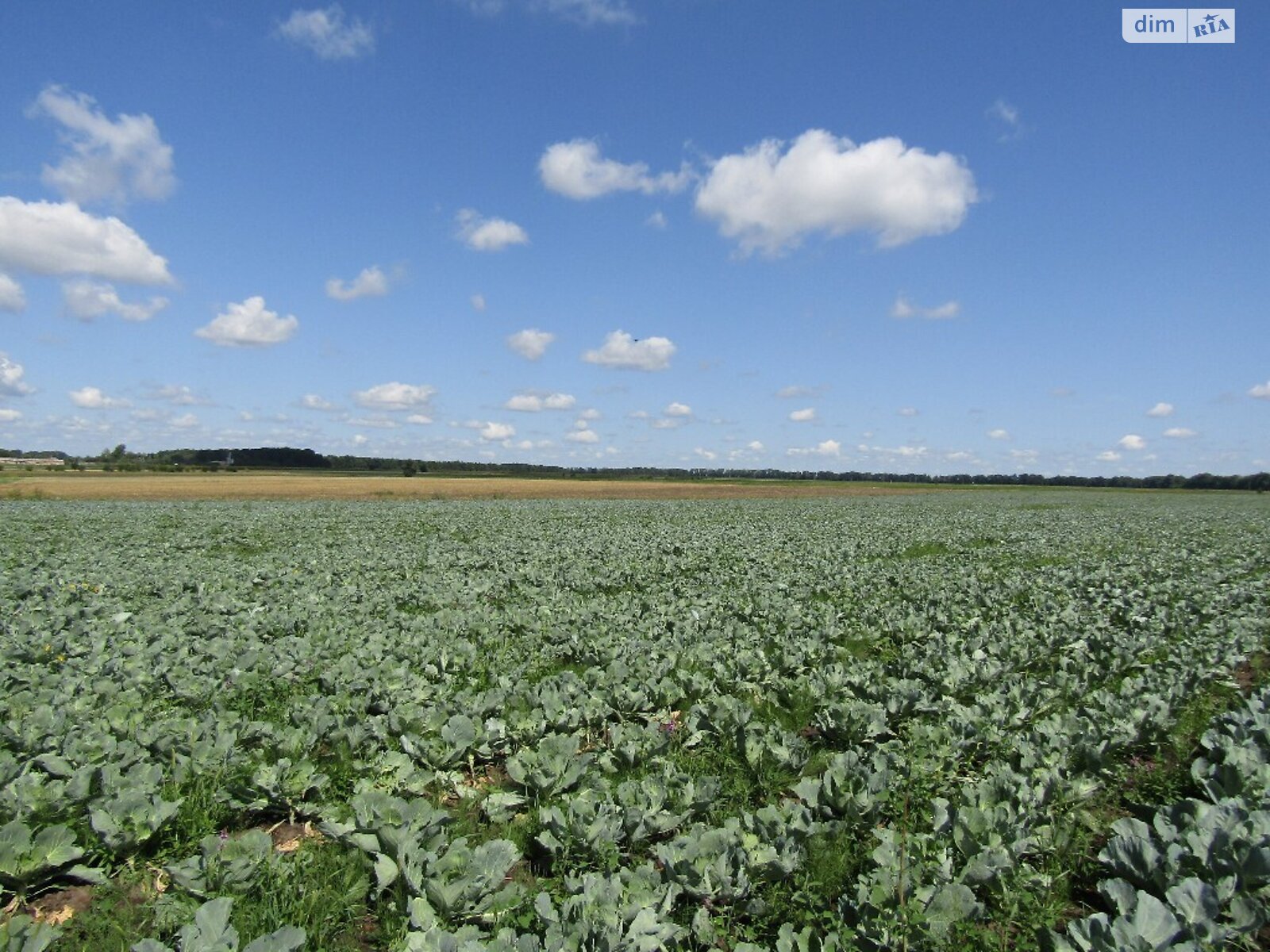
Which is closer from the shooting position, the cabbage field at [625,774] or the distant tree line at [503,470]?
the cabbage field at [625,774]

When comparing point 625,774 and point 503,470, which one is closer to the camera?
point 625,774

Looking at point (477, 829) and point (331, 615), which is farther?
point (331, 615)

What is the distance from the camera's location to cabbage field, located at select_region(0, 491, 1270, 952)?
3.57 meters

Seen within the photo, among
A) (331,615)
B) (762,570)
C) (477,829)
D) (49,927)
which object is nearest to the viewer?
(49,927)

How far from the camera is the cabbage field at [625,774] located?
3.57 metres

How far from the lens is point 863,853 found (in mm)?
4359

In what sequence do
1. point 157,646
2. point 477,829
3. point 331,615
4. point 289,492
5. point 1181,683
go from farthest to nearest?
point 289,492 < point 331,615 < point 157,646 < point 1181,683 < point 477,829

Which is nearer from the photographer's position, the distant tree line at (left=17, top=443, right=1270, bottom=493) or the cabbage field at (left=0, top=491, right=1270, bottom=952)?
the cabbage field at (left=0, top=491, right=1270, bottom=952)

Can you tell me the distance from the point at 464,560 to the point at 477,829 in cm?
1346

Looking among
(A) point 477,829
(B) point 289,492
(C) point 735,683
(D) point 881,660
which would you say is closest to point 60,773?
(A) point 477,829

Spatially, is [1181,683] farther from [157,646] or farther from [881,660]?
[157,646]

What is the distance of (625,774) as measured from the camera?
5.59 metres

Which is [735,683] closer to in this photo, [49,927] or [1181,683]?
[1181,683]

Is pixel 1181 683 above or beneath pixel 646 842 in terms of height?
above
